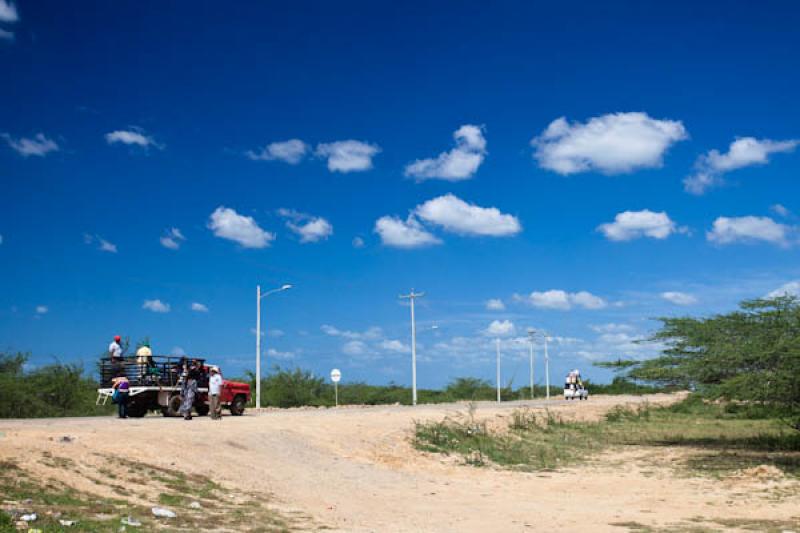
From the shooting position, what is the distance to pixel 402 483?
20.6 m

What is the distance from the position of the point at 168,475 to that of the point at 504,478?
9.64m

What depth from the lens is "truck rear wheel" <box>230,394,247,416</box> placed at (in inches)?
1188

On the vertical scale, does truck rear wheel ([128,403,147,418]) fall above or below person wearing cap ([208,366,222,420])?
below

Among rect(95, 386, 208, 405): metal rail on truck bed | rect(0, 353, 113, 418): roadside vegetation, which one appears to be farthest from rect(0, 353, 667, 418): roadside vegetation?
rect(95, 386, 208, 405): metal rail on truck bed

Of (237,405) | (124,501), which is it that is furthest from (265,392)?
(124,501)

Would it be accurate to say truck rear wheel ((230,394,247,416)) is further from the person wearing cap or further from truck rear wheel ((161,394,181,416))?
the person wearing cap

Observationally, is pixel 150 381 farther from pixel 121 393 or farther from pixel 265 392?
pixel 265 392

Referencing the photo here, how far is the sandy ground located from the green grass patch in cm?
139

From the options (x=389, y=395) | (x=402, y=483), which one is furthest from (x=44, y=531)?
(x=389, y=395)

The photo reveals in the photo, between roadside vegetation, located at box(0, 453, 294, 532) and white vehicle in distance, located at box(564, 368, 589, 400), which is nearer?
roadside vegetation, located at box(0, 453, 294, 532)

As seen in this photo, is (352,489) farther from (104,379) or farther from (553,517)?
(104,379)

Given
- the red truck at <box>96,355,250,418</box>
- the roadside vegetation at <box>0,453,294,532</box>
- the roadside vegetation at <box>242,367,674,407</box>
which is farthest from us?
the roadside vegetation at <box>242,367,674,407</box>

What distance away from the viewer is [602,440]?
3244cm

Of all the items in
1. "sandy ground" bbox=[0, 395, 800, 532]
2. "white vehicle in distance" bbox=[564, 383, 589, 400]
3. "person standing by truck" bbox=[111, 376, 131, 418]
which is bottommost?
"sandy ground" bbox=[0, 395, 800, 532]
